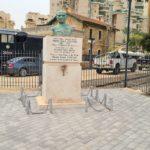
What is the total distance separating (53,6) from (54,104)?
98.0 metres

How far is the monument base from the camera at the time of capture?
31.7 ft

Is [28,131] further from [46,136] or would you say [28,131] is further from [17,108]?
[17,108]

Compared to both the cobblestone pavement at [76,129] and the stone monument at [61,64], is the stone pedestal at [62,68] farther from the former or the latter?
the cobblestone pavement at [76,129]

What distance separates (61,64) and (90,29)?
38.6 meters

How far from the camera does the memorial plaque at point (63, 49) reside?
9.55 m

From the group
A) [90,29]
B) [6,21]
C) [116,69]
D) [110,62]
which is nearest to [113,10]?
[6,21]

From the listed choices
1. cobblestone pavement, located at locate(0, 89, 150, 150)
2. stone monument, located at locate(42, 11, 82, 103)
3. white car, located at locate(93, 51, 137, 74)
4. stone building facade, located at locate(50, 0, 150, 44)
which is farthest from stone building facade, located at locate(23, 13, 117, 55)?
cobblestone pavement, located at locate(0, 89, 150, 150)

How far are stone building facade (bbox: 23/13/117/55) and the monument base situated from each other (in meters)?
32.3

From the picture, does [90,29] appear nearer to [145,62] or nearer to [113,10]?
[145,62]

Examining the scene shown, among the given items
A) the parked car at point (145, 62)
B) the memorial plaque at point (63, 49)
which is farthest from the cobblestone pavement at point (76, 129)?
the parked car at point (145, 62)

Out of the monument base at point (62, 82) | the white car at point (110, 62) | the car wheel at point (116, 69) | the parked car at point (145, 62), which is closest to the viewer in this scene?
the monument base at point (62, 82)

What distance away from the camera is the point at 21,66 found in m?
23.8

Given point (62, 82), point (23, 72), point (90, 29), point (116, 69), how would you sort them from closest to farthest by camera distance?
point (62, 82) → point (23, 72) → point (116, 69) → point (90, 29)

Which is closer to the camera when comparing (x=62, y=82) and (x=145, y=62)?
(x=62, y=82)
